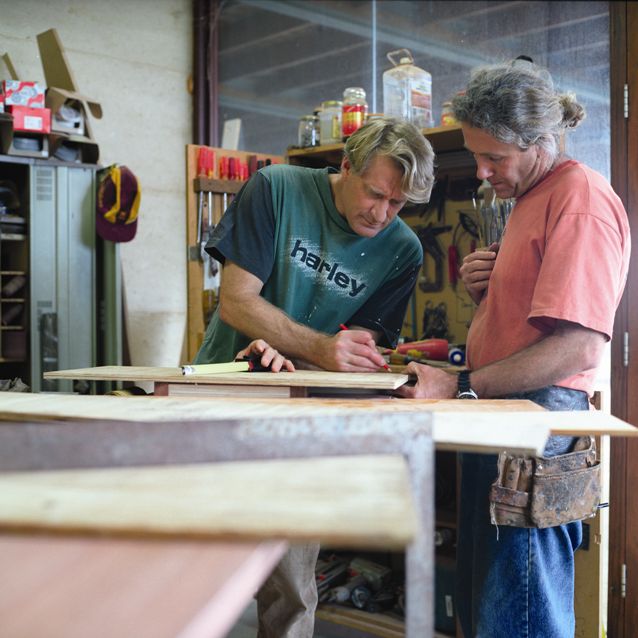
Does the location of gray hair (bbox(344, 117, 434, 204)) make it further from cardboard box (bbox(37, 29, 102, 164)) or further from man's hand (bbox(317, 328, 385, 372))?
cardboard box (bbox(37, 29, 102, 164))

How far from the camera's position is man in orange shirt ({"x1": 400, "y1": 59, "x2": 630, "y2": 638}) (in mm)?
1600

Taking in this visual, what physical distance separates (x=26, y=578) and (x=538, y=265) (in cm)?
142

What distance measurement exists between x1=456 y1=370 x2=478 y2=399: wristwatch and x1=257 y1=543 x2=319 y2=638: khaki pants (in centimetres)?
67

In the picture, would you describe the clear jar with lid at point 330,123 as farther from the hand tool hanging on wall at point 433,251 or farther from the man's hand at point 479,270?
the man's hand at point 479,270

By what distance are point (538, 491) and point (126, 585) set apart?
4.17 feet

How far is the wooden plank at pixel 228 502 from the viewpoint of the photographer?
0.61 meters

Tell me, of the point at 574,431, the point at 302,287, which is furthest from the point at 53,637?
the point at 302,287

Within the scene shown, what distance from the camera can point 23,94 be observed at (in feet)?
12.2

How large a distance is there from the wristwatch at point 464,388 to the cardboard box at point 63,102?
2.97 meters

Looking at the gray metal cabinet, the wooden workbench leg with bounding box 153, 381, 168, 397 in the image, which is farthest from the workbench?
the gray metal cabinet

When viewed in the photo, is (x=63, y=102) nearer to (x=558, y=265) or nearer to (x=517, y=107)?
(x=517, y=107)

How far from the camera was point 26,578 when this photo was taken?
57cm

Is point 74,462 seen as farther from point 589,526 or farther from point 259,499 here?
point 589,526

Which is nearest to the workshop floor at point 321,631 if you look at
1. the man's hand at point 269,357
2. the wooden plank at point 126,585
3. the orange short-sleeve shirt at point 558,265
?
the man's hand at point 269,357
